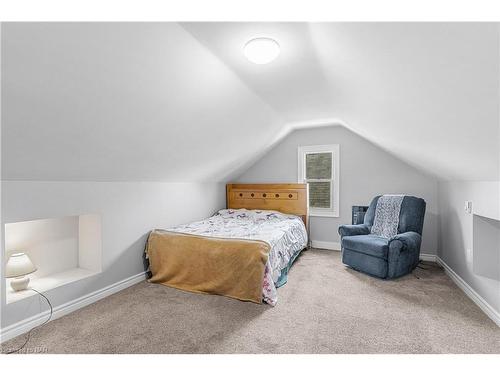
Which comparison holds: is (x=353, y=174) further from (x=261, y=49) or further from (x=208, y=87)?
(x=261, y=49)

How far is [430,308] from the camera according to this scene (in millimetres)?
2404

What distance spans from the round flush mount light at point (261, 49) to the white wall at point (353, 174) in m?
2.86

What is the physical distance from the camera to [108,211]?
9.02 feet

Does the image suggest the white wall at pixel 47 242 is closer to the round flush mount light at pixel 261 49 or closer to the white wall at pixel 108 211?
the white wall at pixel 108 211

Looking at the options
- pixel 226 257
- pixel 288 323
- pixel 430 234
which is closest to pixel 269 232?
pixel 226 257

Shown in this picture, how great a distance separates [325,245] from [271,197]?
125cm

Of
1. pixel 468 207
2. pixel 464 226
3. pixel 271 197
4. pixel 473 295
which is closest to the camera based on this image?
pixel 473 295

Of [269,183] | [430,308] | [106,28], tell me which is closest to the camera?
[106,28]

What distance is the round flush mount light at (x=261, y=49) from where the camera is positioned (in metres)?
1.77

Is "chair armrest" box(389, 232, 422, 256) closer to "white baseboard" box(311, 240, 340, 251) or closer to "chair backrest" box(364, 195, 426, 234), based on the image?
"chair backrest" box(364, 195, 426, 234)

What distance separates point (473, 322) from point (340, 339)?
3.86 feet

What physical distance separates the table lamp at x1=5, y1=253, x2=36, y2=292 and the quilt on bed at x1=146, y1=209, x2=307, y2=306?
1345mm
